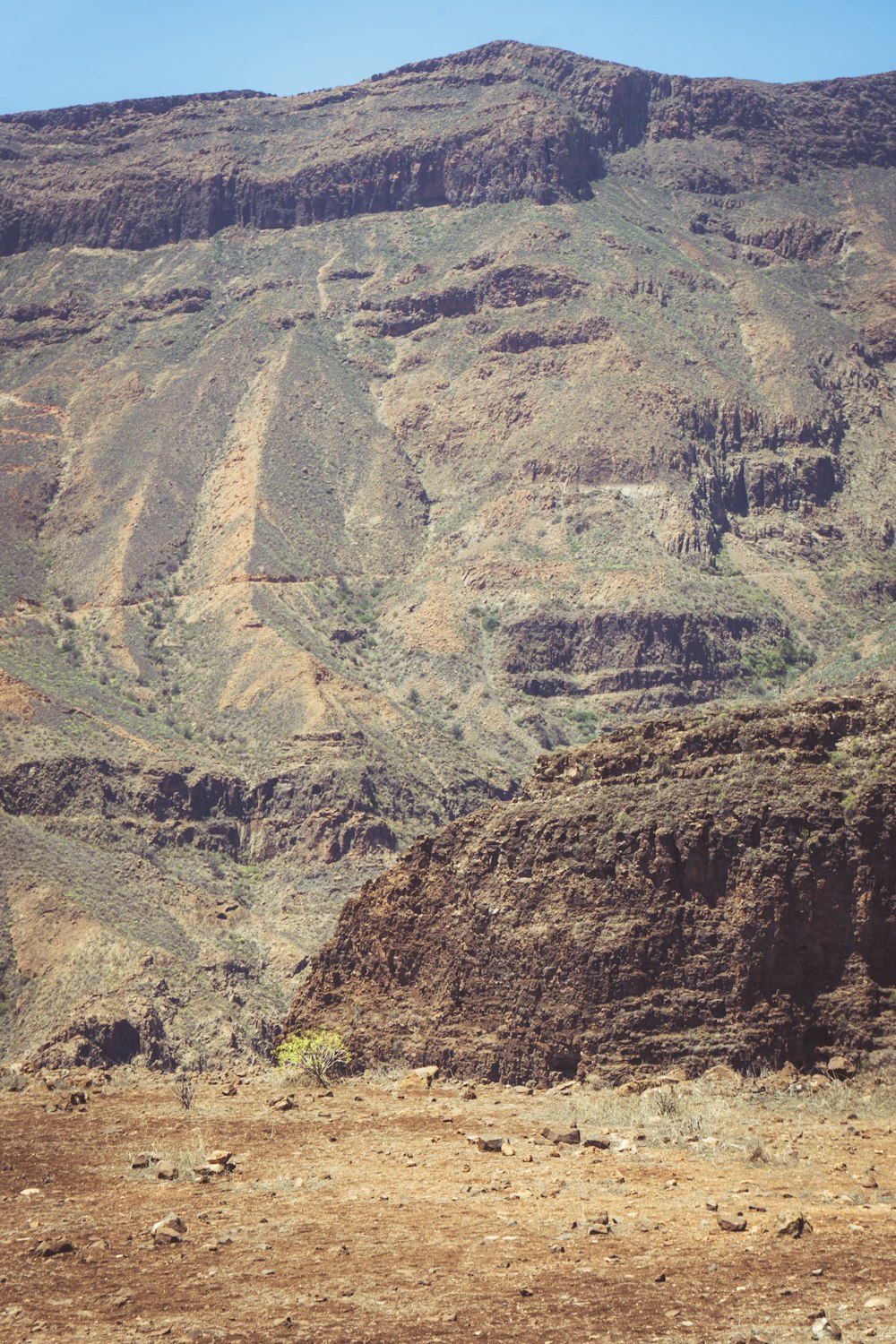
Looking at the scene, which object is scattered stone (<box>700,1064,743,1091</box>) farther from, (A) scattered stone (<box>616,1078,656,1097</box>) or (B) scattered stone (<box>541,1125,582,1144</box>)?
(B) scattered stone (<box>541,1125,582,1144</box>)

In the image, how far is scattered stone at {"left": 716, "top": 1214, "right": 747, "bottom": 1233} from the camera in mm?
18844

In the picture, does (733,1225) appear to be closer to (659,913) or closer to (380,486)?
(659,913)

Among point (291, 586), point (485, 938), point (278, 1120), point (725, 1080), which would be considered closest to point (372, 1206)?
point (278, 1120)

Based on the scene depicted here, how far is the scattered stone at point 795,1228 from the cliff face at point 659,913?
33.5 feet

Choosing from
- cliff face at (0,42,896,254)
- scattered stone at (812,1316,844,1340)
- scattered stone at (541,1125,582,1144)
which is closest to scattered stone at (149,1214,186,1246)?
scattered stone at (541,1125,582,1144)

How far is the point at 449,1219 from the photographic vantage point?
66.2ft

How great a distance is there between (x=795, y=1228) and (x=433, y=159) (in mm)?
178083

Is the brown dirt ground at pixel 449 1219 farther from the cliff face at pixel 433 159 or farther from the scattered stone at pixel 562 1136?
the cliff face at pixel 433 159

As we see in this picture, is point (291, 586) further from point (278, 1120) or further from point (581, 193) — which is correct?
point (278, 1120)

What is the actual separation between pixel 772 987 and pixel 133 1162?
10.7m

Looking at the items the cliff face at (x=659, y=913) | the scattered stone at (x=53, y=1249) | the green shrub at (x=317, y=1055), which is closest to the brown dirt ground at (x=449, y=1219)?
the scattered stone at (x=53, y=1249)

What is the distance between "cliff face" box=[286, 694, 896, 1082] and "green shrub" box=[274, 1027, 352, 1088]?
68 cm

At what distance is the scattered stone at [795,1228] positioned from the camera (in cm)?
1839

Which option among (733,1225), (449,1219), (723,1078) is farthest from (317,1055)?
(733,1225)
